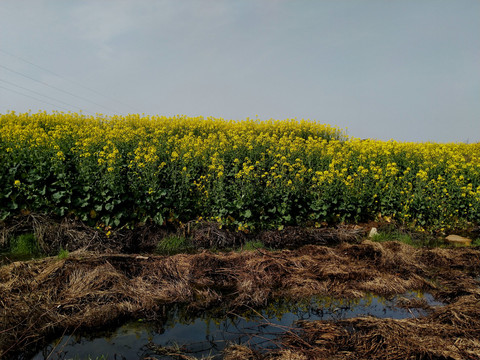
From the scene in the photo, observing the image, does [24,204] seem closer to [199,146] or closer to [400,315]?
[199,146]

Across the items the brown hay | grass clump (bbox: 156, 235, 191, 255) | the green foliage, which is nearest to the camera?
the brown hay

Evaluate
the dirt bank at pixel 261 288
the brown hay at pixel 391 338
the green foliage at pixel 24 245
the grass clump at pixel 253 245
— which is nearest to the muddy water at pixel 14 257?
the green foliage at pixel 24 245

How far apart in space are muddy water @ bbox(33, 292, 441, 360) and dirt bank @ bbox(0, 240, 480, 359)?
0.68 ft

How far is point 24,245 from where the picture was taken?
7.23 meters

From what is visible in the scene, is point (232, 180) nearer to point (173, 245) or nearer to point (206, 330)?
point (173, 245)

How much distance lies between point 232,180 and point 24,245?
4.59 meters

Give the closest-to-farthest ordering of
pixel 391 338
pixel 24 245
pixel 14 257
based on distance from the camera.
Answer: pixel 391 338, pixel 14 257, pixel 24 245

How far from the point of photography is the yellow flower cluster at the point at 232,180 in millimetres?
7781

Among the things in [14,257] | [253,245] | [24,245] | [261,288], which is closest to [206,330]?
[261,288]

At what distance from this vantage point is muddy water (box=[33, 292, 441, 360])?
11.9 feet

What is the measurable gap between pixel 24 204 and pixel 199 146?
436 cm

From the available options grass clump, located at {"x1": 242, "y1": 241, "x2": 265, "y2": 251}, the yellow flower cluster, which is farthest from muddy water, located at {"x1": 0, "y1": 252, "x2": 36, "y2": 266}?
grass clump, located at {"x1": 242, "y1": 241, "x2": 265, "y2": 251}

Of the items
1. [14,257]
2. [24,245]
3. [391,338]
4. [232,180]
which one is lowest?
[14,257]

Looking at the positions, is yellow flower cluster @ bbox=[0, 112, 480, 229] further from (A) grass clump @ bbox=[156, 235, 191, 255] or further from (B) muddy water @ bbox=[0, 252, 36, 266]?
(B) muddy water @ bbox=[0, 252, 36, 266]
